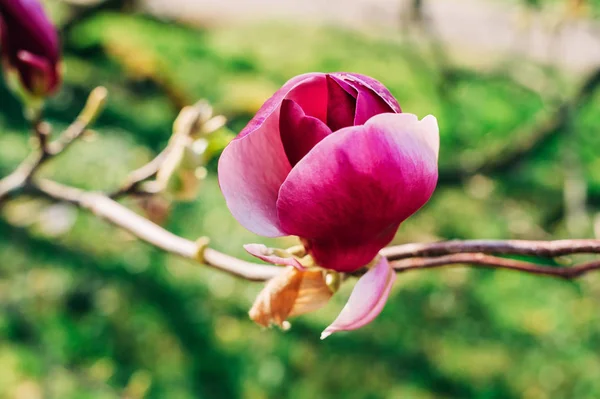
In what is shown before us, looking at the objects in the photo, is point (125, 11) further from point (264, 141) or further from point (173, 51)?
point (264, 141)

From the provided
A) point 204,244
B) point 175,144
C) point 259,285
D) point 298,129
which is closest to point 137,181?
point 175,144

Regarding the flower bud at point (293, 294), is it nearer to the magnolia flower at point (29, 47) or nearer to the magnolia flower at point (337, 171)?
the magnolia flower at point (337, 171)

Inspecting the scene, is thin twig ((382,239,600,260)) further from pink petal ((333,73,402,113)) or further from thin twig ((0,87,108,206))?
thin twig ((0,87,108,206))

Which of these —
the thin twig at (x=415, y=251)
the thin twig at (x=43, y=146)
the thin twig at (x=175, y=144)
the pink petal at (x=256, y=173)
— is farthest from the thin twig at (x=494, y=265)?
the thin twig at (x=43, y=146)

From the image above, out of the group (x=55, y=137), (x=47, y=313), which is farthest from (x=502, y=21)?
(x=47, y=313)

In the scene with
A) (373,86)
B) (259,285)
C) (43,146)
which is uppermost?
(373,86)

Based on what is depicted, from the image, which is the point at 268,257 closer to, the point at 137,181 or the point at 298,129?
the point at 298,129
